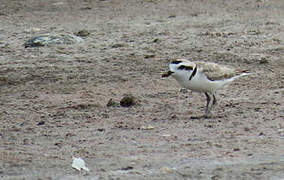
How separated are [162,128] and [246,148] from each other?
1.27 meters

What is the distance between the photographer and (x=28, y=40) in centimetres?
1577

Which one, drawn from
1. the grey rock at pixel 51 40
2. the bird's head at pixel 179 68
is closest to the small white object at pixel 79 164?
the bird's head at pixel 179 68

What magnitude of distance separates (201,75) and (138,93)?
2184 mm

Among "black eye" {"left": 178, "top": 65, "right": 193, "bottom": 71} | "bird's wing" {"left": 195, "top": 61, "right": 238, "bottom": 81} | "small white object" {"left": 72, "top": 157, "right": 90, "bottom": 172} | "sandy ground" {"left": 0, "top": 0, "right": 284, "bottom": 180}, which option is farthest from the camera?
"bird's wing" {"left": 195, "top": 61, "right": 238, "bottom": 81}

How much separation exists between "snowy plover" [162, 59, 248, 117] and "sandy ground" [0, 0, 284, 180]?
364 mm

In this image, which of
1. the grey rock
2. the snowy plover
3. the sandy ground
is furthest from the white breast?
the grey rock

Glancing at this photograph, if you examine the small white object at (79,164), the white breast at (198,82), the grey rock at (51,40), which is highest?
the white breast at (198,82)

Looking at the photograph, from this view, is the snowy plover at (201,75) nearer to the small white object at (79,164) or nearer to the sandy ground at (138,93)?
the sandy ground at (138,93)

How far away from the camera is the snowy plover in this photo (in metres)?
9.88

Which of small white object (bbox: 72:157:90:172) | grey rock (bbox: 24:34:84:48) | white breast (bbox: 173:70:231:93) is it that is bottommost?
grey rock (bbox: 24:34:84:48)

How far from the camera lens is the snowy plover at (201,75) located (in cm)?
988

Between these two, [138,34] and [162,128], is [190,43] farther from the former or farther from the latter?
[162,128]

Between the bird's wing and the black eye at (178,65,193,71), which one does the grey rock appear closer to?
the bird's wing

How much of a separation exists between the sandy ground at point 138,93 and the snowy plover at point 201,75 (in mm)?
364
